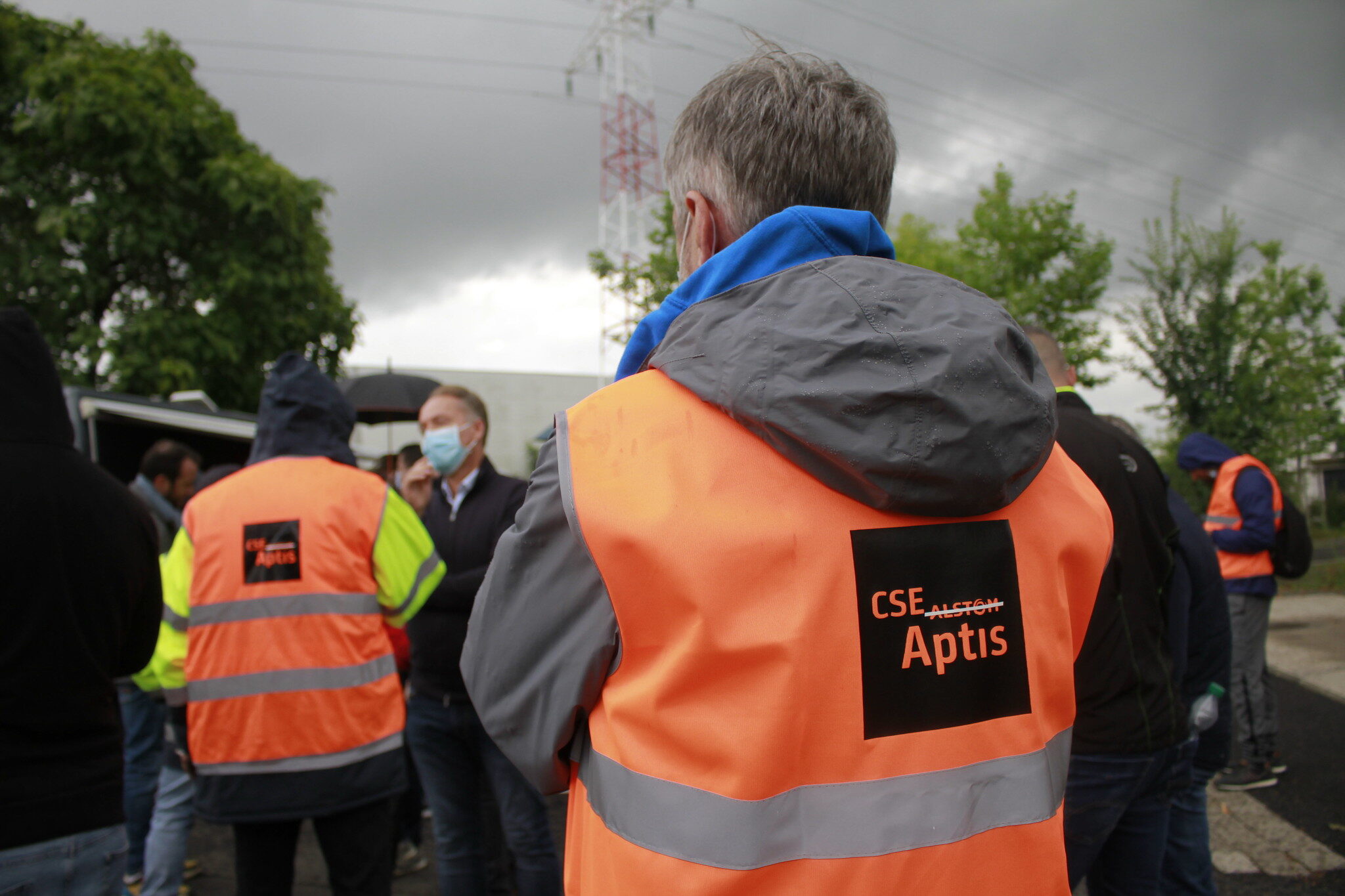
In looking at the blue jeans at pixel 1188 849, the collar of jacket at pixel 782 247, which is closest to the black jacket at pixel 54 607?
the collar of jacket at pixel 782 247

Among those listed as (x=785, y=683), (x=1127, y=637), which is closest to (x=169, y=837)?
(x=785, y=683)

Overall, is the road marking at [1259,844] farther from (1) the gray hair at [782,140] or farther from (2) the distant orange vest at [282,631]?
(1) the gray hair at [782,140]

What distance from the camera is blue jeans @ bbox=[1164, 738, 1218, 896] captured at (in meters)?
2.72

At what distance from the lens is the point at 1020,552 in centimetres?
111

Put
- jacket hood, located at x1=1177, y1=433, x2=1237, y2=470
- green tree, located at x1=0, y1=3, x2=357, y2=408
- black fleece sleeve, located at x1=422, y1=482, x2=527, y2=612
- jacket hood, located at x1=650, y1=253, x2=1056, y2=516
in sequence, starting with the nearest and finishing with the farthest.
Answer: jacket hood, located at x1=650, y1=253, x2=1056, y2=516 < black fleece sleeve, located at x1=422, y1=482, x2=527, y2=612 < jacket hood, located at x1=1177, y1=433, x2=1237, y2=470 < green tree, located at x1=0, y1=3, x2=357, y2=408

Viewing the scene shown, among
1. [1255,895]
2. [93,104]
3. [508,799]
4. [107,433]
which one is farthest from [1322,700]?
[93,104]

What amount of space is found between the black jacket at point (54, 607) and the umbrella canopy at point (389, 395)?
5.31m

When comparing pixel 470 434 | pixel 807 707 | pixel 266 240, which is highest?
pixel 266 240

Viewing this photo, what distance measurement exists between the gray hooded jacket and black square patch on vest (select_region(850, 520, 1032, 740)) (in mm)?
48

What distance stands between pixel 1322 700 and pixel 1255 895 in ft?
13.3

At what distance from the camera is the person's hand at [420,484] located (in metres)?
3.65

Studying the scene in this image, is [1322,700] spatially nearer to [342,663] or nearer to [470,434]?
[470,434]

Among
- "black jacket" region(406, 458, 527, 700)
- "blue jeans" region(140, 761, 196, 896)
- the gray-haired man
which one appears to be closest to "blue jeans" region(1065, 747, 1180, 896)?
the gray-haired man

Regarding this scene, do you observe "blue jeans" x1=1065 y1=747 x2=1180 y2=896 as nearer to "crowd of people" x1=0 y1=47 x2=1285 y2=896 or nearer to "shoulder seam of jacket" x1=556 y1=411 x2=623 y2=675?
"crowd of people" x1=0 y1=47 x2=1285 y2=896
